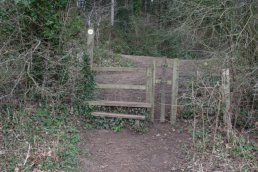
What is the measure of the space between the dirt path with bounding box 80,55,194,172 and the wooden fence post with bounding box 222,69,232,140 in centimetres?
92

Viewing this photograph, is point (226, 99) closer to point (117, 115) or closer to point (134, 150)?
point (134, 150)

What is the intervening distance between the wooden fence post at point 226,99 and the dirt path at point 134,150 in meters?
0.92

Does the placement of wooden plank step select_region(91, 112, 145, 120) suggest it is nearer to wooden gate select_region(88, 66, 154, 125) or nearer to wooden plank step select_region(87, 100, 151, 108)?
wooden gate select_region(88, 66, 154, 125)

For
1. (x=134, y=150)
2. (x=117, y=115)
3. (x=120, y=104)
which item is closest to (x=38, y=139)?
(x=134, y=150)

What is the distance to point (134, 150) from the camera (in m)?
6.87

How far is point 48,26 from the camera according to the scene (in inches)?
310

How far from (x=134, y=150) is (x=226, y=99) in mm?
2169

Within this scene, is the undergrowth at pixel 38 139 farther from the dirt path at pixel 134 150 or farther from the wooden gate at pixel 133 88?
the wooden gate at pixel 133 88

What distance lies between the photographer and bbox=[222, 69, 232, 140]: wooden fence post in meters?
6.70

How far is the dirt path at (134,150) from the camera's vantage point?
6.19 metres

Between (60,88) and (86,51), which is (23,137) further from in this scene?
(86,51)

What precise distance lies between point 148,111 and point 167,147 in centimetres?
124

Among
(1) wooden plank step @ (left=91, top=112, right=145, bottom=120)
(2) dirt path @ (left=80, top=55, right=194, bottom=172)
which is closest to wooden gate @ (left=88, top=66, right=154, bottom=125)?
(1) wooden plank step @ (left=91, top=112, right=145, bottom=120)

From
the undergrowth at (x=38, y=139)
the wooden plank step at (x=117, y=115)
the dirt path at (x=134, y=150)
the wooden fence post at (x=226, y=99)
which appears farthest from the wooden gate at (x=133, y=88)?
the wooden fence post at (x=226, y=99)
